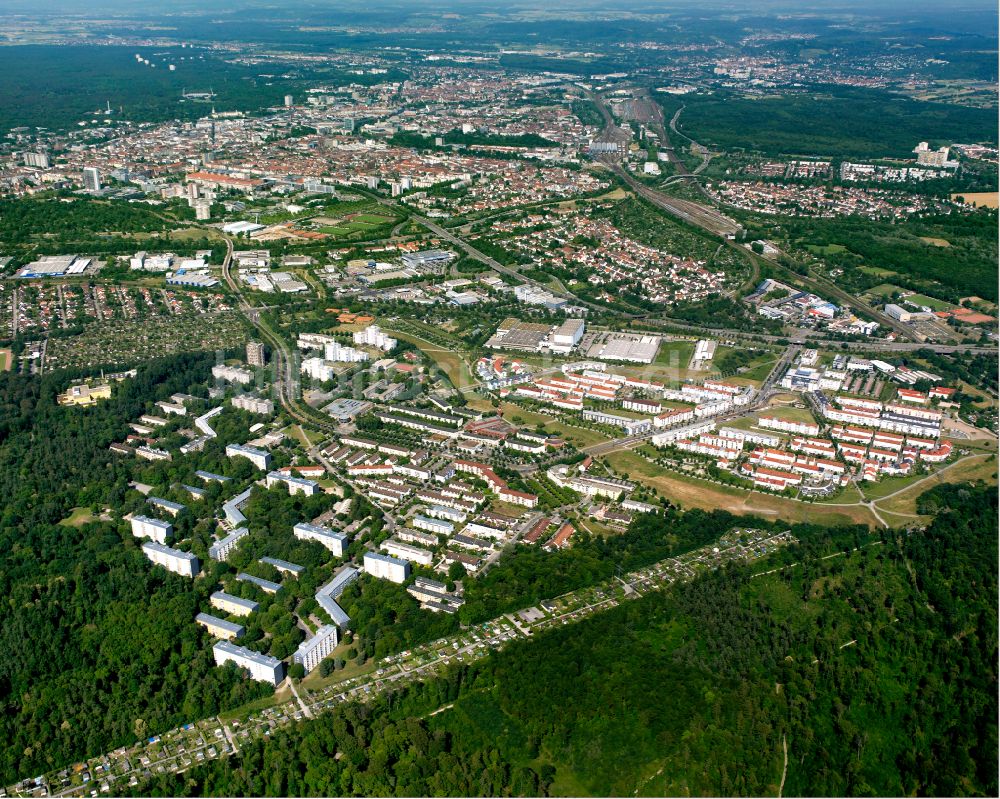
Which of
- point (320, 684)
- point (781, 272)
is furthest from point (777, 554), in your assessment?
point (781, 272)

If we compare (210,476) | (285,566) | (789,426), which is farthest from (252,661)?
(789,426)

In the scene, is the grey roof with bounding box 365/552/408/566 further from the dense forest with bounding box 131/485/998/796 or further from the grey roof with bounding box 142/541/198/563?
the grey roof with bounding box 142/541/198/563

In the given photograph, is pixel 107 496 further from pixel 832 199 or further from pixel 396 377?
pixel 832 199

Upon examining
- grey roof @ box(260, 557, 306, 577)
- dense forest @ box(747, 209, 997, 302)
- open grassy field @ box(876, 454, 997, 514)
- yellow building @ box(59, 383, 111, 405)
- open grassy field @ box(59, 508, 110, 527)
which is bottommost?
open grassy field @ box(59, 508, 110, 527)

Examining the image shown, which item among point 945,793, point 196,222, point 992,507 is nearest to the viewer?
point 945,793

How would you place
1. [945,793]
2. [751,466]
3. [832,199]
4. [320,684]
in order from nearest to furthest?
[945,793], [320,684], [751,466], [832,199]

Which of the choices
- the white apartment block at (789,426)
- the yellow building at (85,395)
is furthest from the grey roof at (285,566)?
the white apartment block at (789,426)

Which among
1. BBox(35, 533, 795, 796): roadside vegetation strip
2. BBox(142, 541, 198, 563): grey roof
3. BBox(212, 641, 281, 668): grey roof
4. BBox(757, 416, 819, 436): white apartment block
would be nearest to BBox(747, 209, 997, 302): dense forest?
BBox(757, 416, 819, 436): white apartment block
